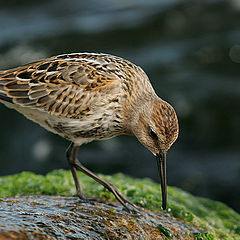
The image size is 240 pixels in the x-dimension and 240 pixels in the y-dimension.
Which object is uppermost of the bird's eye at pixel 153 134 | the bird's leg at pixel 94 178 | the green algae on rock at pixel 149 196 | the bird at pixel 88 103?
the bird at pixel 88 103

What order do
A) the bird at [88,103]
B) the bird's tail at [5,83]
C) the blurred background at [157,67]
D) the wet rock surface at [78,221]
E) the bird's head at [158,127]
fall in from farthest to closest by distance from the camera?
the blurred background at [157,67] → the bird's tail at [5,83] → the bird at [88,103] → the bird's head at [158,127] → the wet rock surface at [78,221]

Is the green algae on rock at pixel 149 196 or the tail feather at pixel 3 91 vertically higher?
the tail feather at pixel 3 91

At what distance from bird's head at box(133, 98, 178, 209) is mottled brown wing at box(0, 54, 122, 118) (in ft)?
2.01

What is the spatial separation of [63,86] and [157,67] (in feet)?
24.8

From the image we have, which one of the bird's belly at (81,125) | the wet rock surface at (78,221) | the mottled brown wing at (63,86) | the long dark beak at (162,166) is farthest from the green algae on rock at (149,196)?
the mottled brown wing at (63,86)

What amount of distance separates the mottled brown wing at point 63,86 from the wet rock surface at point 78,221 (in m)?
1.25

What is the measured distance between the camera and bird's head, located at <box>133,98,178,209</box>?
5.62 m

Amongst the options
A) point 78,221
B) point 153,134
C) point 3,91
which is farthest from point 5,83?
point 78,221

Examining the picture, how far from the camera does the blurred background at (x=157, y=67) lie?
35.9ft

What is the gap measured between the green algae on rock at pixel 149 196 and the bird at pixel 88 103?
37 cm

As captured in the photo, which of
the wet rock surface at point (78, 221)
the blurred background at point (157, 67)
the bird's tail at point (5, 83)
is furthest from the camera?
the blurred background at point (157, 67)

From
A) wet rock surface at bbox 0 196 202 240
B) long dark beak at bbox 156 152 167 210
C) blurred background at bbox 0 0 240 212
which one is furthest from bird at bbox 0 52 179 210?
blurred background at bbox 0 0 240 212

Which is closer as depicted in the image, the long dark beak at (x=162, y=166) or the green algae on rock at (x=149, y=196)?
the long dark beak at (x=162, y=166)

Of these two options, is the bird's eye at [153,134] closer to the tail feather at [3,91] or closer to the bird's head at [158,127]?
the bird's head at [158,127]
